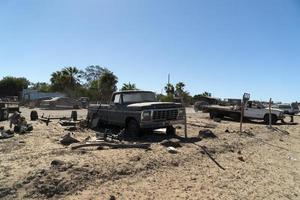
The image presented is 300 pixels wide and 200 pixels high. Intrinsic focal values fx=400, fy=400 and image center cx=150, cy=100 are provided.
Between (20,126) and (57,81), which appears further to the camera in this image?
(57,81)

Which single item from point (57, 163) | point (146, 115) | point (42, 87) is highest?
point (42, 87)

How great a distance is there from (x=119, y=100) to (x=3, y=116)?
28.4 feet

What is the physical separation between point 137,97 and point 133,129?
76.2 inches

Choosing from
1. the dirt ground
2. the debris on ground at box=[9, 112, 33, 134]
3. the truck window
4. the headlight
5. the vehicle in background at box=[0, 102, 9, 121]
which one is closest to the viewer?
the dirt ground

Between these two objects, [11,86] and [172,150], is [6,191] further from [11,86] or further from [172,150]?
Result: [11,86]

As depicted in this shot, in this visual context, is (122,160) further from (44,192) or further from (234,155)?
(234,155)

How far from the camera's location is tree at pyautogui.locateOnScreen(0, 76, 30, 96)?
312ft

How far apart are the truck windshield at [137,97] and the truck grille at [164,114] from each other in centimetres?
170

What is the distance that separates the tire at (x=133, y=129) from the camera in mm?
15281

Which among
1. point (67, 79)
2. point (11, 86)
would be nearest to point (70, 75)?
point (67, 79)

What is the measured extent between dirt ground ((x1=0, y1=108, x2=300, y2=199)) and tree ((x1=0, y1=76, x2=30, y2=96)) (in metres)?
86.4

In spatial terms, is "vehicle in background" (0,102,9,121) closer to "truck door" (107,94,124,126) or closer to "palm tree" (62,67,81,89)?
"truck door" (107,94,124,126)

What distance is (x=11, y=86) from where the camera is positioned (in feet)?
317

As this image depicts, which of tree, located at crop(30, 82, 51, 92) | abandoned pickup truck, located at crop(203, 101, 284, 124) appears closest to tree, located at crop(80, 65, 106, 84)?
Answer: tree, located at crop(30, 82, 51, 92)
